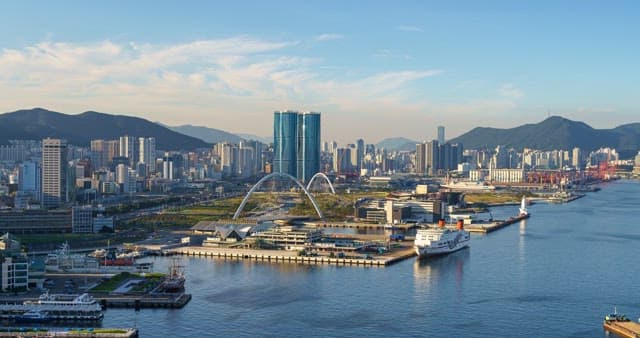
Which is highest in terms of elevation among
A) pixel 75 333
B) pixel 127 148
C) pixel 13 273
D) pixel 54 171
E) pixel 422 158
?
pixel 127 148

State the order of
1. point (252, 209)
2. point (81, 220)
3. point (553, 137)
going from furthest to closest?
point (553, 137)
point (252, 209)
point (81, 220)

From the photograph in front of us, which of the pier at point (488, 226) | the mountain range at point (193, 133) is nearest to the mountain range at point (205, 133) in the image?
the mountain range at point (193, 133)

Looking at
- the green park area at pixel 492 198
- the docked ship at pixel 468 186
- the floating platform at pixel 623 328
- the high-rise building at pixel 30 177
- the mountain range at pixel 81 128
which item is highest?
the mountain range at pixel 81 128

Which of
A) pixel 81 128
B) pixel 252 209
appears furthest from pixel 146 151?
pixel 252 209

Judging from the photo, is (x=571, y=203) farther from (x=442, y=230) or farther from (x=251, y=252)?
(x=251, y=252)

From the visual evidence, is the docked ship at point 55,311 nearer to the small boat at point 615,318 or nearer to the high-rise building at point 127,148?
the small boat at point 615,318

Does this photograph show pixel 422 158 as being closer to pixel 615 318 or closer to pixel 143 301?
pixel 143 301
